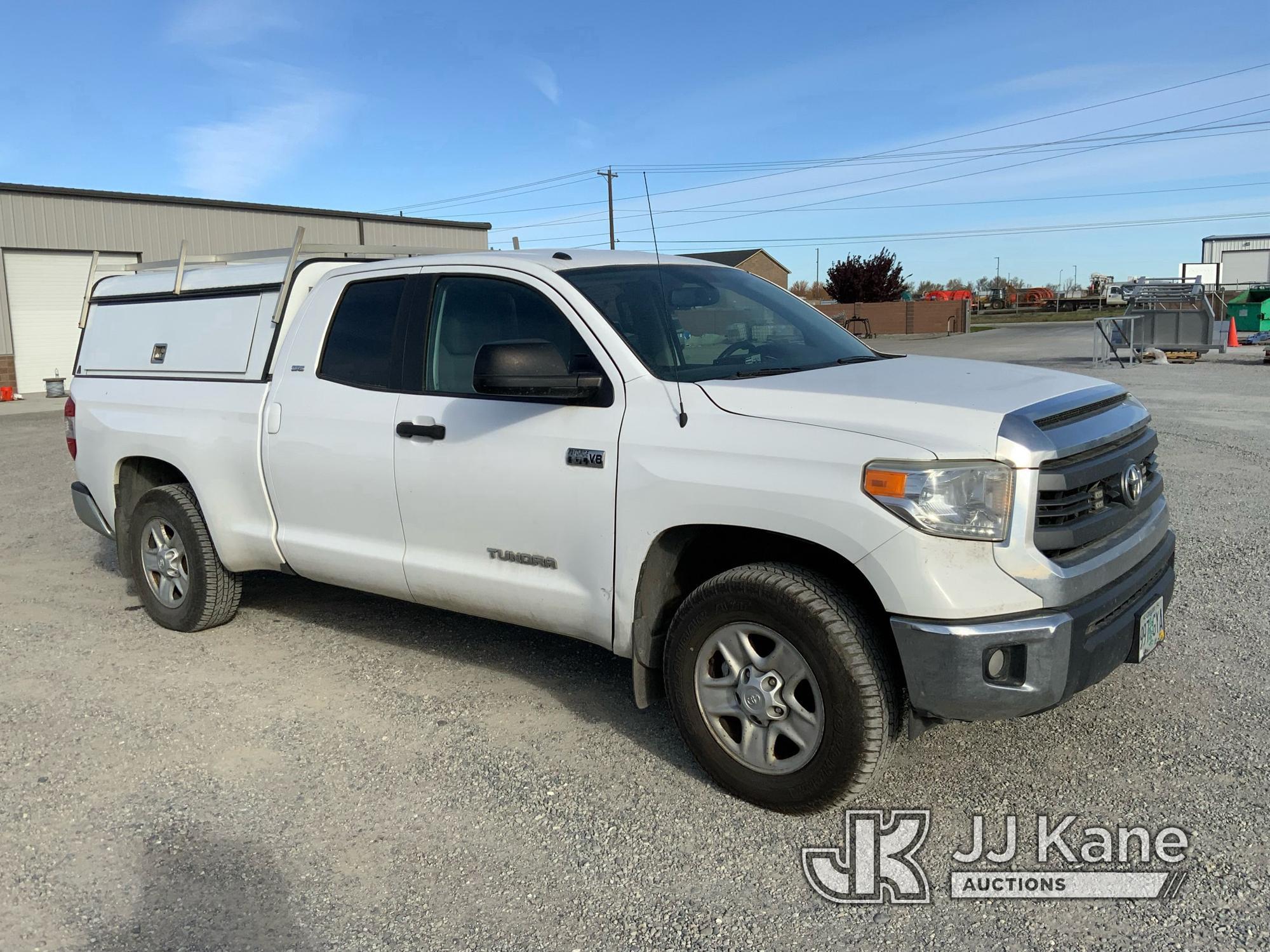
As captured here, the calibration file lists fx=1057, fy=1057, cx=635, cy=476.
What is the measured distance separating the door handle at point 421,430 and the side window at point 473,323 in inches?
6.8

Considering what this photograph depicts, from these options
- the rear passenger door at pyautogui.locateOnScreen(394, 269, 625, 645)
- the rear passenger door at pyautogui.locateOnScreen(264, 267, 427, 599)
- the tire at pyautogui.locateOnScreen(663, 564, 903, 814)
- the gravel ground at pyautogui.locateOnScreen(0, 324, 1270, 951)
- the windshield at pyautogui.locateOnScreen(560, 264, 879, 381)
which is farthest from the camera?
the rear passenger door at pyautogui.locateOnScreen(264, 267, 427, 599)

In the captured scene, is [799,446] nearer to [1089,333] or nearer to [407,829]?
[407,829]

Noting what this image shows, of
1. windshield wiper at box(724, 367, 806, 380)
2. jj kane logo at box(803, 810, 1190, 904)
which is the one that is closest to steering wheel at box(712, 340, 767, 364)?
windshield wiper at box(724, 367, 806, 380)

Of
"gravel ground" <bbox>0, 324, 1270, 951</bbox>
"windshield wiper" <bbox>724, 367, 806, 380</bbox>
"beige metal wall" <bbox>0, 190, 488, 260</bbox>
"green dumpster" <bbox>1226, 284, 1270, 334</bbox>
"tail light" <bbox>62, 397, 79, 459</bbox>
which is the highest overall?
"beige metal wall" <bbox>0, 190, 488, 260</bbox>

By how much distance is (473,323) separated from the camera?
455 centimetres

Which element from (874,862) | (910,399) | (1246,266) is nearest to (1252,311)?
(1246,266)

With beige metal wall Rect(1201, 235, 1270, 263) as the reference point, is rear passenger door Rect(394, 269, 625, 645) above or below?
below

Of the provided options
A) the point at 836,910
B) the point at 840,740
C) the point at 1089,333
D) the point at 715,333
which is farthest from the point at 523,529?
the point at 1089,333

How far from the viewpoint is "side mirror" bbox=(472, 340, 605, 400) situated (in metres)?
3.73

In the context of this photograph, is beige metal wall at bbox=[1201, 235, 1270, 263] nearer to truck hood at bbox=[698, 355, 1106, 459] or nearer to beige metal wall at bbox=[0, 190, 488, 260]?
beige metal wall at bbox=[0, 190, 488, 260]

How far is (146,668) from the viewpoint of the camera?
5285mm

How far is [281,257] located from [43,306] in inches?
969

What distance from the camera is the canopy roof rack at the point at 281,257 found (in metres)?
5.23

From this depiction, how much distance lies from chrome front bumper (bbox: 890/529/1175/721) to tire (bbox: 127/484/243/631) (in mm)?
3891
